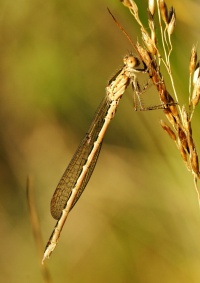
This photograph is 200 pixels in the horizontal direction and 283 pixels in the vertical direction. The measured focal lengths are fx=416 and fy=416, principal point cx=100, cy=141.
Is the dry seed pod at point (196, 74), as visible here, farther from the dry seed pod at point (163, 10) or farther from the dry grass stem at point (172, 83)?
the dry seed pod at point (163, 10)

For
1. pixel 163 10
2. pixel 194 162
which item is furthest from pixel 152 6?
pixel 194 162

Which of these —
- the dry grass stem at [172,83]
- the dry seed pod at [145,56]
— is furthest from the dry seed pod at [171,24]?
the dry seed pod at [145,56]

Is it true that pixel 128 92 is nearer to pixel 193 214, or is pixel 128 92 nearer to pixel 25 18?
pixel 25 18

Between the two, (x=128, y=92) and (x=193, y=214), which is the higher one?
(x=128, y=92)

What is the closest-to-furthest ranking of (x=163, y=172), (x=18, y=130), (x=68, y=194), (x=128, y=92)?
(x=163, y=172)
(x=68, y=194)
(x=128, y=92)
(x=18, y=130)

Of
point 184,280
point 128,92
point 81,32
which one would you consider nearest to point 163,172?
point 184,280

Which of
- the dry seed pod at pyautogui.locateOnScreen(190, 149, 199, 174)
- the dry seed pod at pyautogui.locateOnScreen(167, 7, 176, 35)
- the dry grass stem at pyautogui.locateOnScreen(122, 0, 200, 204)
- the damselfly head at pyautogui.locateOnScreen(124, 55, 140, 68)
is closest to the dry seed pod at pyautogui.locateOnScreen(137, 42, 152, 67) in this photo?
the dry grass stem at pyautogui.locateOnScreen(122, 0, 200, 204)

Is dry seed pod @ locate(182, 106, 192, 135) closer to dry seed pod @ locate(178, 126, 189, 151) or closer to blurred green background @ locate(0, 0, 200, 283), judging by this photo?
dry seed pod @ locate(178, 126, 189, 151)
